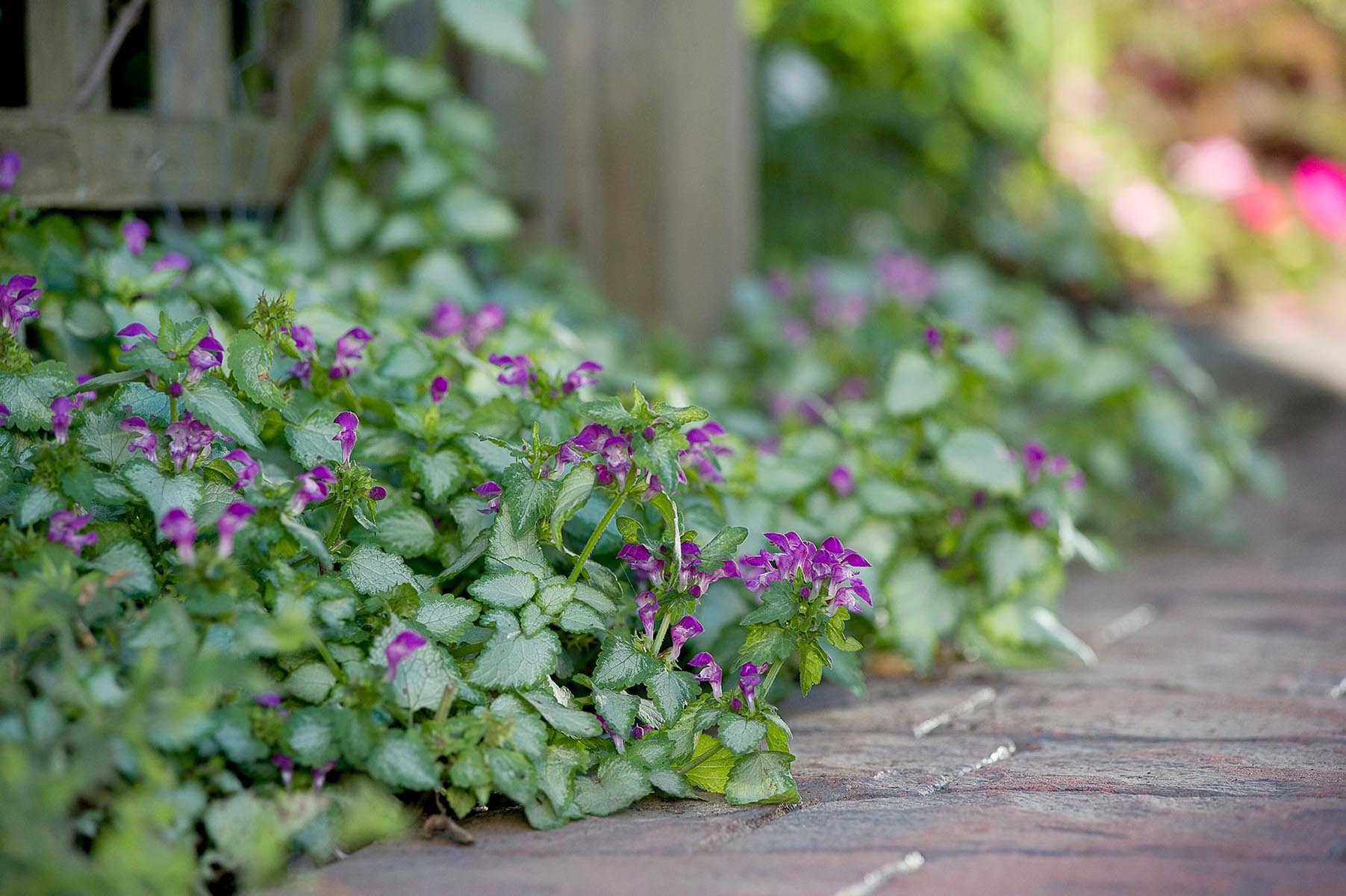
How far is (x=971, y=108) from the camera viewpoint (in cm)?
480

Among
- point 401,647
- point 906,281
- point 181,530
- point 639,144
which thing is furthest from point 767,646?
point 639,144

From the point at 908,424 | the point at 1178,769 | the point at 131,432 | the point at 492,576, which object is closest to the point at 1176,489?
the point at 908,424

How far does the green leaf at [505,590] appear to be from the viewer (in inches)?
53.7

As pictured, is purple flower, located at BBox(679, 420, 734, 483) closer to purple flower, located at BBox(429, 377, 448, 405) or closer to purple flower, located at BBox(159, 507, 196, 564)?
purple flower, located at BBox(429, 377, 448, 405)

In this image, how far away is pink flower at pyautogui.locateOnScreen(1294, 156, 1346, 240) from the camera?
524cm

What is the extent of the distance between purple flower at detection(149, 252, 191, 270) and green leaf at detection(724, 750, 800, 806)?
1070mm

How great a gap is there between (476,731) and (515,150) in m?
1.80

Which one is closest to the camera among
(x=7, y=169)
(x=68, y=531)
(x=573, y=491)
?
(x=68, y=531)

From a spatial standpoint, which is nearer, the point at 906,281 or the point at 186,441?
the point at 186,441

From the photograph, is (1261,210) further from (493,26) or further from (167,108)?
(167,108)

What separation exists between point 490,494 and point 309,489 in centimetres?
23

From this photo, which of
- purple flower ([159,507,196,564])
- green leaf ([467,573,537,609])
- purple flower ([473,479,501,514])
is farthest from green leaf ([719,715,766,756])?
purple flower ([159,507,196,564])

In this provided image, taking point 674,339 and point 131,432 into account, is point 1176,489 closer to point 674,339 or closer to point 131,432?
Result: point 674,339

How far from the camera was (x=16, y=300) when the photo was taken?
4.84ft
